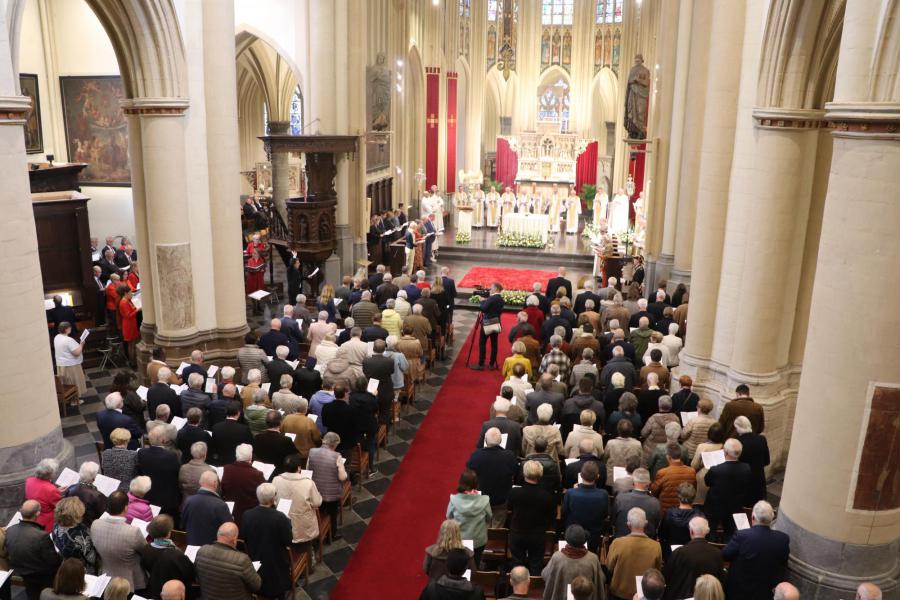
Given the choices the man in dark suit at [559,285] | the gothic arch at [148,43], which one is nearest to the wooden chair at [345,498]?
the gothic arch at [148,43]

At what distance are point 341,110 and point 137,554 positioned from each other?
553 inches

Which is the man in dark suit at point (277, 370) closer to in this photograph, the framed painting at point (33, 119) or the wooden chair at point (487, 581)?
the wooden chair at point (487, 581)

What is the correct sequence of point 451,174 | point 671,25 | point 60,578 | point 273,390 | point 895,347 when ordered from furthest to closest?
1. point 451,174
2. point 671,25
3. point 273,390
4. point 895,347
5. point 60,578

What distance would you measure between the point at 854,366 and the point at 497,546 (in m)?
3.36

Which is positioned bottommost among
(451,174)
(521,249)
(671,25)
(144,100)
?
(521,249)

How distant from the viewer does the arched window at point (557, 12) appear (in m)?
33.4

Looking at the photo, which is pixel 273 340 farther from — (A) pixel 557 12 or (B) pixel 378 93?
(A) pixel 557 12

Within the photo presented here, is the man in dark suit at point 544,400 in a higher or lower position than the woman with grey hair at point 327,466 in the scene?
higher

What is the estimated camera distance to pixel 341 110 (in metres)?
18.2

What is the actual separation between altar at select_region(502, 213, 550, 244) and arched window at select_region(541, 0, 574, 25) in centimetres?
1389

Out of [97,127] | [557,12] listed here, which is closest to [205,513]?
[97,127]

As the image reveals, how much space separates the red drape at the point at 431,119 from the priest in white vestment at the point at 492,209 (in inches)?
101

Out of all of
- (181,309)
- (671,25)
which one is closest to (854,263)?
(181,309)

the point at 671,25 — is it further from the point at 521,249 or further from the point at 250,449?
the point at 250,449
